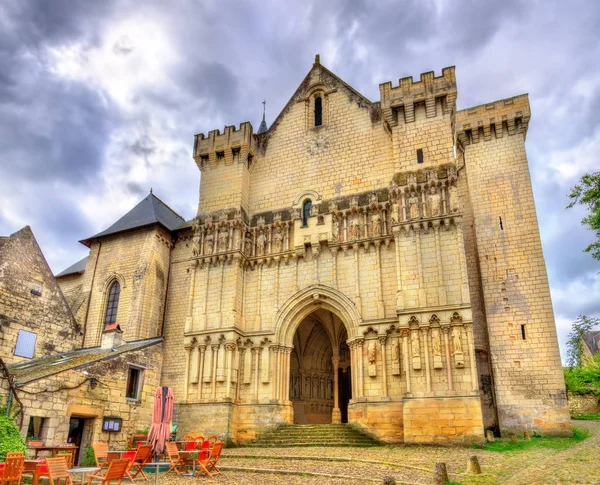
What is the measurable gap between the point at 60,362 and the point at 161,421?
22.2 ft

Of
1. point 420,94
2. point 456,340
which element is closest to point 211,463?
point 456,340

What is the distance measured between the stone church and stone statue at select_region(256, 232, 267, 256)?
0.30 ft

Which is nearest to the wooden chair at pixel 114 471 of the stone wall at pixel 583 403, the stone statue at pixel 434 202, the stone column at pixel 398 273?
the stone column at pixel 398 273

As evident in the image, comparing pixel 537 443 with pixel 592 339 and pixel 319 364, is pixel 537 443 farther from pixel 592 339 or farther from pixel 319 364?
pixel 592 339

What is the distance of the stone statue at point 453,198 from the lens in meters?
16.5

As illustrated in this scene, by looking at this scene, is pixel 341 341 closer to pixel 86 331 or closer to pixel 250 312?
pixel 250 312

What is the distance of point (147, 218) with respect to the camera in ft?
82.8

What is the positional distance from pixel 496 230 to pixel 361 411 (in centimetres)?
891

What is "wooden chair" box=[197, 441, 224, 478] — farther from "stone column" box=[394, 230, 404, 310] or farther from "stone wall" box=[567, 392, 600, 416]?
"stone wall" box=[567, 392, 600, 416]

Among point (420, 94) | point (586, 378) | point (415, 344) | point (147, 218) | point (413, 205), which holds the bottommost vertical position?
point (415, 344)

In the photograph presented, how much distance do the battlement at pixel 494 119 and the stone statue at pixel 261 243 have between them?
932cm

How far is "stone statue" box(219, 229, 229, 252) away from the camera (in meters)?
A: 19.5

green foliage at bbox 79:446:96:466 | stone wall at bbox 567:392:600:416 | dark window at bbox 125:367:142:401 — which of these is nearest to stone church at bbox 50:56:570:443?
dark window at bbox 125:367:142:401

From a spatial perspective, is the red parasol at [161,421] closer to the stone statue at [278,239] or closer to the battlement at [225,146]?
the stone statue at [278,239]
